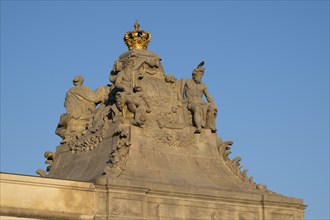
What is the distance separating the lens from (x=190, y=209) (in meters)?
48.5

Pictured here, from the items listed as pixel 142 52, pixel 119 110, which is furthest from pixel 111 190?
pixel 142 52

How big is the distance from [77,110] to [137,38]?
417 cm

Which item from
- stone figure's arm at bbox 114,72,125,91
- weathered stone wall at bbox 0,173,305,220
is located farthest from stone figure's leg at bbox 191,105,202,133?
weathered stone wall at bbox 0,173,305,220

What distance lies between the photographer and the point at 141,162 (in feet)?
161

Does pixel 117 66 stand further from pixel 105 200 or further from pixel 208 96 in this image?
pixel 105 200

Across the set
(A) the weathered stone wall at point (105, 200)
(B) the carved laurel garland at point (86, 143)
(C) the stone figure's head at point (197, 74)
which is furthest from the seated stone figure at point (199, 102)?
(B) the carved laurel garland at point (86, 143)

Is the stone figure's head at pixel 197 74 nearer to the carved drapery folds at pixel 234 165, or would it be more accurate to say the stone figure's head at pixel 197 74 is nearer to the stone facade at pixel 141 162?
the stone facade at pixel 141 162

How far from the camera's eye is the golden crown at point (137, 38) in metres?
53.3

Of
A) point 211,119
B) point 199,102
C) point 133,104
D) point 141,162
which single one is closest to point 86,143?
point 133,104

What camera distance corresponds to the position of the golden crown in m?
53.3

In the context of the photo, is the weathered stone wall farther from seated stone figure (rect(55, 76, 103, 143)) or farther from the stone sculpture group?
seated stone figure (rect(55, 76, 103, 143))

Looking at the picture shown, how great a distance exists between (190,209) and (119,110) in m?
5.20

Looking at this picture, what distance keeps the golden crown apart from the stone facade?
44 millimetres

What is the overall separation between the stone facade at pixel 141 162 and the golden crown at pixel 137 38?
0.04m
